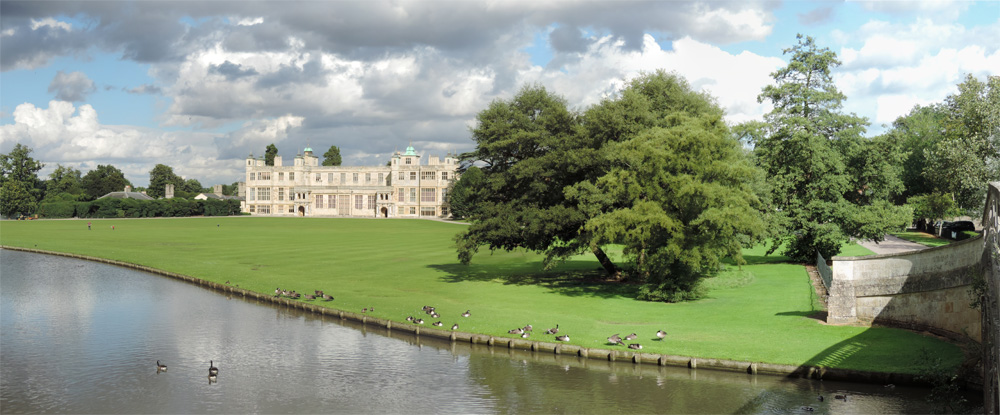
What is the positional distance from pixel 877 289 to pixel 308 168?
15187 cm

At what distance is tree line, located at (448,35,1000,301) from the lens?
3409cm

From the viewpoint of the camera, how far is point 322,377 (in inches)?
871

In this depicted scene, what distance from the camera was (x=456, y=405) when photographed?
19.5m

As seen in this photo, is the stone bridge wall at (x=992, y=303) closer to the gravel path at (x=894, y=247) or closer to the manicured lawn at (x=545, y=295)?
the manicured lawn at (x=545, y=295)

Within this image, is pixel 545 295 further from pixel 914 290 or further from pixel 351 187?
pixel 351 187

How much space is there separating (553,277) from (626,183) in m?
11.4

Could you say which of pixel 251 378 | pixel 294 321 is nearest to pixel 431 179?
pixel 294 321

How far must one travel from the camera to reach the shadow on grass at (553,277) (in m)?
39.4

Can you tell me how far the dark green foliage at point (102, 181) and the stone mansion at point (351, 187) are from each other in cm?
3477

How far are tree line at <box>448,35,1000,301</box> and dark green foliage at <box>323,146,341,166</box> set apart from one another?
152 metres

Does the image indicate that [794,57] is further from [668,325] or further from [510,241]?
[668,325]

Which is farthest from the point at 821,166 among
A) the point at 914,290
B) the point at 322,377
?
the point at 322,377

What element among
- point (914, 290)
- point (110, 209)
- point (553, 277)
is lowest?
point (553, 277)

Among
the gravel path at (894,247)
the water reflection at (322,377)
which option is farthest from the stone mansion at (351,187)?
the water reflection at (322,377)
